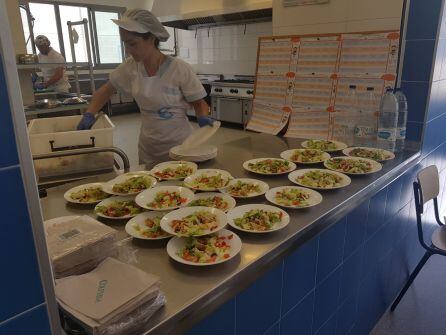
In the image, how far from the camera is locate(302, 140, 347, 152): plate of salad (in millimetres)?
1811

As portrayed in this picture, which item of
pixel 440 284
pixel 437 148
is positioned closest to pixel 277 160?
pixel 437 148

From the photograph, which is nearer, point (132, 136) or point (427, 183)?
point (427, 183)

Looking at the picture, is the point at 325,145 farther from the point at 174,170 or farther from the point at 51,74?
the point at 51,74

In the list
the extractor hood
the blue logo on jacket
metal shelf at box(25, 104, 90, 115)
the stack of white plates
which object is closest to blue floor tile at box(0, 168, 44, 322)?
the stack of white plates

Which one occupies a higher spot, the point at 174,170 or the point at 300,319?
the point at 174,170

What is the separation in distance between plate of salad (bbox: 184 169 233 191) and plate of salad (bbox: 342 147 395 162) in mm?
673

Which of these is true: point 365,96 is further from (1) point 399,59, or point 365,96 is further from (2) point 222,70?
(2) point 222,70

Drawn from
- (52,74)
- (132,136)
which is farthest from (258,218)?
(132,136)

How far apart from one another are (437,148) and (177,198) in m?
1.72

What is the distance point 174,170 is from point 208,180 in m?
0.20

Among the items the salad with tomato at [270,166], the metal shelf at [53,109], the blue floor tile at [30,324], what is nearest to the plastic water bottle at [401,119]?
the salad with tomato at [270,166]

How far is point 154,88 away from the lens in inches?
74.1

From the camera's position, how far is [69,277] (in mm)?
709

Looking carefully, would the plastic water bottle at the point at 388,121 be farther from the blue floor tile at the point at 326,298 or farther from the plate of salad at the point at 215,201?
the plate of salad at the point at 215,201
